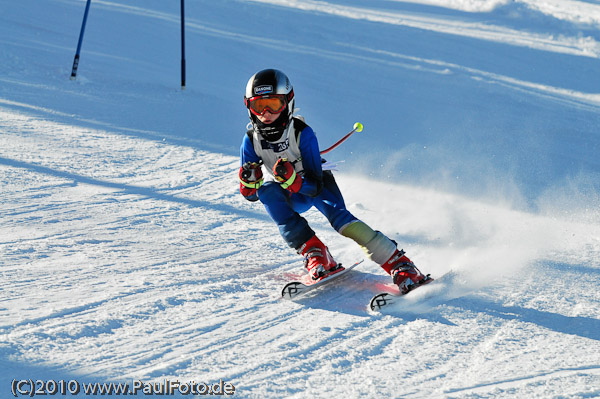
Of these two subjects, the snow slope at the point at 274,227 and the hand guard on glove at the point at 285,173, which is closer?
the snow slope at the point at 274,227

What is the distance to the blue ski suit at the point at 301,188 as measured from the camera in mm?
4516

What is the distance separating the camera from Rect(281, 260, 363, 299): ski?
430 cm

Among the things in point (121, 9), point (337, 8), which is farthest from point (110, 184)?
point (337, 8)

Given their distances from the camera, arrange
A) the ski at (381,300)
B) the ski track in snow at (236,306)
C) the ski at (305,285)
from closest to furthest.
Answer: the ski track in snow at (236,306), the ski at (381,300), the ski at (305,285)

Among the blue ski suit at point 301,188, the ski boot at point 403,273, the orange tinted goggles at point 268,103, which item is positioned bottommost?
the ski boot at point 403,273

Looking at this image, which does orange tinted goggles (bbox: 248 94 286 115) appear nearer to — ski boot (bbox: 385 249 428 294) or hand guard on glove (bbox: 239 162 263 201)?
hand guard on glove (bbox: 239 162 263 201)

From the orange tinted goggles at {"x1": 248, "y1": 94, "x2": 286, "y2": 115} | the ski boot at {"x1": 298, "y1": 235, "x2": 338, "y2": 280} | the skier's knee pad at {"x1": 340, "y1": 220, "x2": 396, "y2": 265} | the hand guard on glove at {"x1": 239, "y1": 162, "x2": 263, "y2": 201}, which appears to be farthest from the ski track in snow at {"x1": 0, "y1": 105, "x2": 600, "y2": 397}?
the orange tinted goggles at {"x1": 248, "y1": 94, "x2": 286, "y2": 115}

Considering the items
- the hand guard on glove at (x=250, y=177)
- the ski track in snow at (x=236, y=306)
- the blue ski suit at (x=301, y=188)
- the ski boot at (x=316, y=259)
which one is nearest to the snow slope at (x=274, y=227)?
the ski track in snow at (x=236, y=306)

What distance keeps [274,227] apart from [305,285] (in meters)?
1.46

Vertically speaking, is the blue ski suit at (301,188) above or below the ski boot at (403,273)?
above

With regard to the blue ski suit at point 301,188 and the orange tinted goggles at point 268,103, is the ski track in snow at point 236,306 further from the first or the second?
the orange tinted goggles at point 268,103

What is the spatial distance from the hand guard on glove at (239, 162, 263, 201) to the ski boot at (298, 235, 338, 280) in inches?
22.4

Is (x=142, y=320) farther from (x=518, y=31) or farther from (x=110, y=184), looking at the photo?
(x=518, y=31)

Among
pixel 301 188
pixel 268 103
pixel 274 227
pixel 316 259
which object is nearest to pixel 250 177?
pixel 301 188
